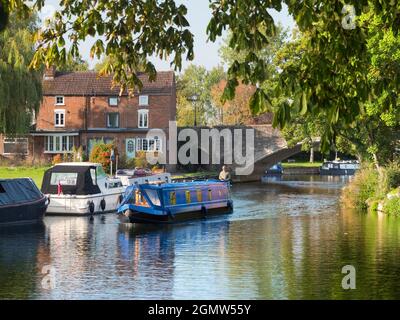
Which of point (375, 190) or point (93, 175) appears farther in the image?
point (375, 190)

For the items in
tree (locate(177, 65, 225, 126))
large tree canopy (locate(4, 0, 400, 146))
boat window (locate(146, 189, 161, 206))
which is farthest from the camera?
tree (locate(177, 65, 225, 126))

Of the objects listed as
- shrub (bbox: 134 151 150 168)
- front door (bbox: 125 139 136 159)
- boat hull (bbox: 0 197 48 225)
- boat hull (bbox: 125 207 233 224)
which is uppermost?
front door (bbox: 125 139 136 159)

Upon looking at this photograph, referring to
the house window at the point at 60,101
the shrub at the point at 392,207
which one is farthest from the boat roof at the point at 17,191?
the house window at the point at 60,101

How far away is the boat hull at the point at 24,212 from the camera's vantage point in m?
33.2

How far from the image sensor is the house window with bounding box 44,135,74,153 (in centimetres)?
7225

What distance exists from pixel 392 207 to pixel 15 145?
4087 cm

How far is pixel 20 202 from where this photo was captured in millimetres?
33969

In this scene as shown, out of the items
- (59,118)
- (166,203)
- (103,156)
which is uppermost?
(59,118)

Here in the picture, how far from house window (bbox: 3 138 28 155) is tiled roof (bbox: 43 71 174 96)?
4900mm

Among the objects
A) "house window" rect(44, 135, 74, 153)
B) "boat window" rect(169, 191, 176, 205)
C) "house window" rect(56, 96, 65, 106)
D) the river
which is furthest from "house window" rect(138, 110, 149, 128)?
"boat window" rect(169, 191, 176, 205)

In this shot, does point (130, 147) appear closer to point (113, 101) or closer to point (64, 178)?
point (113, 101)

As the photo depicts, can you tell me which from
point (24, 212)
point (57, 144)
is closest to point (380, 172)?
point (24, 212)

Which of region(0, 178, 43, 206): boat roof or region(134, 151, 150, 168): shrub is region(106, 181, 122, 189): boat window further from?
region(134, 151, 150, 168): shrub
